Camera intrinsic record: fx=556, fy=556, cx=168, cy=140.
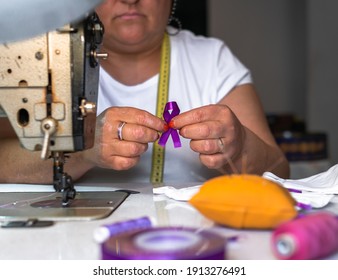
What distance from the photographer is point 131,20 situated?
1733 millimetres

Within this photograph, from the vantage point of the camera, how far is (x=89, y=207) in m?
1.12

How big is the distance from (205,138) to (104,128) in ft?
0.80

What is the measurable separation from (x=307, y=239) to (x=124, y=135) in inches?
25.8

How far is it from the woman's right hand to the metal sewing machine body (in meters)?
0.16

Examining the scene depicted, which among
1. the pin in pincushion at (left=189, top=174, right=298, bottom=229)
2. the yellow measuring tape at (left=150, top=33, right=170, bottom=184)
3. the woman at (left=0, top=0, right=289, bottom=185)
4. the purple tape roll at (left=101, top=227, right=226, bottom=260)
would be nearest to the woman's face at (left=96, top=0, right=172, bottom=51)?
the woman at (left=0, top=0, right=289, bottom=185)

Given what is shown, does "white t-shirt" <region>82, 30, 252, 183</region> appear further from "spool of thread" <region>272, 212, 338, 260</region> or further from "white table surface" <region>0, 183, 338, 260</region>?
"spool of thread" <region>272, 212, 338, 260</region>

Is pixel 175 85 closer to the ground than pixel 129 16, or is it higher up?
closer to the ground

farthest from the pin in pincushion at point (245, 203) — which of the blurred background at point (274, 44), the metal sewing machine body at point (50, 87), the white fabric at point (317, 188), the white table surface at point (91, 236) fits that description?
the blurred background at point (274, 44)

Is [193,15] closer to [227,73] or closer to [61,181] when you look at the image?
[227,73]

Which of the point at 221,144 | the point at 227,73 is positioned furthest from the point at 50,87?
the point at 227,73

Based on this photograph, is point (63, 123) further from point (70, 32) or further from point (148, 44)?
point (148, 44)

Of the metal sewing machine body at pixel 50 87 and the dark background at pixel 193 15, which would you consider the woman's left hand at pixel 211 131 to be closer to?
the metal sewing machine body at pixel 50 87

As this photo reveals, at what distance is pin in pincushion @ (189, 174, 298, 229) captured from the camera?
84 cm
